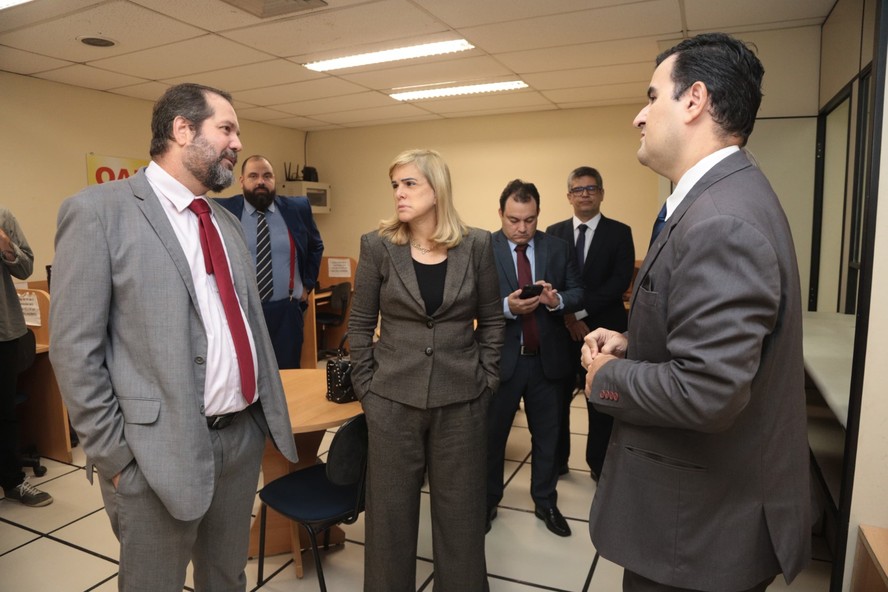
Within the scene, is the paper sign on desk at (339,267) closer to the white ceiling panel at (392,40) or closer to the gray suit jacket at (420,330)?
the white ceiling panel at (392,40)

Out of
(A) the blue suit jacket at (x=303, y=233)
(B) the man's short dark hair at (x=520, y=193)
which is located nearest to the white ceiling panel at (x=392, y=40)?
(A) the blue suit jacket at (x=303, y=233)

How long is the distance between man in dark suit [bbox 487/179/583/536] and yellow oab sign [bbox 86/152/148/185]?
4.10 m

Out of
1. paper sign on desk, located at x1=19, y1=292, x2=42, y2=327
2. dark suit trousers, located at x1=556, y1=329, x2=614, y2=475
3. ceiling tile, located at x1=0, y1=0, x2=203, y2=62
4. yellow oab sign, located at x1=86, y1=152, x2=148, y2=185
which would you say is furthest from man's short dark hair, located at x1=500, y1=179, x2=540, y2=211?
yellow oab sign, located at x1=86, y1=152, x2=148, y2=185

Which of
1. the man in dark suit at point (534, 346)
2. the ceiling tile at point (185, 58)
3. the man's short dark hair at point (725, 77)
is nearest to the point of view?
the man's short dark hair at point (725, 77)

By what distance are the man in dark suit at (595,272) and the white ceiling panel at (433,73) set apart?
67.6 inches

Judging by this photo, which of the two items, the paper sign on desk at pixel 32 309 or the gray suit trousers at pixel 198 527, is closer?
the gray suit trousers at pixel 198 527

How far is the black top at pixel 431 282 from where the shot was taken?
2035 mm

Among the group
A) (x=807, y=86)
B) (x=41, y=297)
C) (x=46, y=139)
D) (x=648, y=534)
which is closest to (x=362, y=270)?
(x=648, y=534)

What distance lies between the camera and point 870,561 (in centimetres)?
164

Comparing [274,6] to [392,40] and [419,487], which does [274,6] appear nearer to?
[392,40]

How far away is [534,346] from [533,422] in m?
0.40

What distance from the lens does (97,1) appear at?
3.14m

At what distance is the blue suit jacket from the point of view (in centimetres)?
366

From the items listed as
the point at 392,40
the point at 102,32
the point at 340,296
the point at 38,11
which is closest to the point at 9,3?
the point at 38,11
